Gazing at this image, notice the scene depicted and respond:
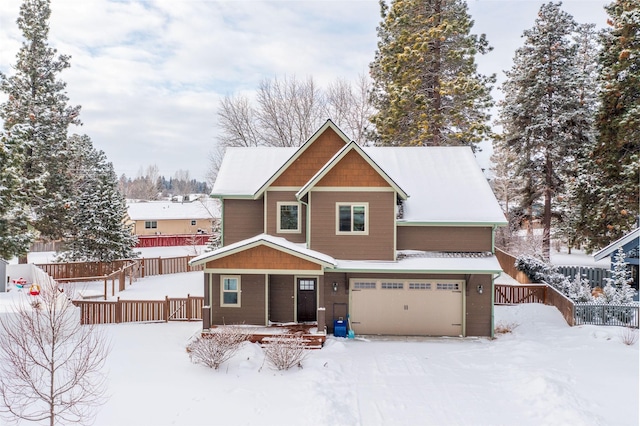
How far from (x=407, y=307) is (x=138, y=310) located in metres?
11.1

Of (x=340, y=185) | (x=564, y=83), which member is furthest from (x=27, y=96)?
(x=564, y=83)

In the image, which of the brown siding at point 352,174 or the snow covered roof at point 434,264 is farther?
the brown siding at point 352,174

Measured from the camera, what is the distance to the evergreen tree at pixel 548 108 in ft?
86.5

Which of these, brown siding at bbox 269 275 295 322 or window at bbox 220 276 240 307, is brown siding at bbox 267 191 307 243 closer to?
brown siding at bbox 269 275 295 322

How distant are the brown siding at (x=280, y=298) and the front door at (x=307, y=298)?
1.08 feet

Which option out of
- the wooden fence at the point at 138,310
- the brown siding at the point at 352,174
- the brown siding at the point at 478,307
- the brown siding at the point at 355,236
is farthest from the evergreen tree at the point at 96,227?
the brown siding at the point at 478,307

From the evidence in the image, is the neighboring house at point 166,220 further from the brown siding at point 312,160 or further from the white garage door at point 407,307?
the white garage door at point 407,307

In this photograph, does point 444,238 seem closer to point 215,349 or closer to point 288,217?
point 288,217

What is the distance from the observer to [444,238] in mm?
16203

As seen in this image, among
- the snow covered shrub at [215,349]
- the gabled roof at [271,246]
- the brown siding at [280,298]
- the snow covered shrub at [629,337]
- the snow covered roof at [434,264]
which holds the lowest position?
the snow covered shrub at [629,337]

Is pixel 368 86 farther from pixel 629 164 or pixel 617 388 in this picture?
pixel 617 388

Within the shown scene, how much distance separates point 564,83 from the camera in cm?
2616

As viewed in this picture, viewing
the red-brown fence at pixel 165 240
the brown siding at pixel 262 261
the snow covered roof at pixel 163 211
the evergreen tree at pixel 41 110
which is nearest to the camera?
the brown siding at pixel 262 261

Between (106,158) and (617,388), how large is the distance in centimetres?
3275
